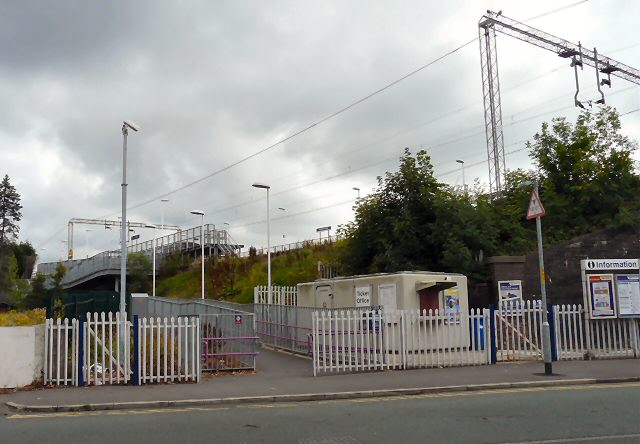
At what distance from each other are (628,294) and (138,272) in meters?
51.2

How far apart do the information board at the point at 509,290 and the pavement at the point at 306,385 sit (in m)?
6.10

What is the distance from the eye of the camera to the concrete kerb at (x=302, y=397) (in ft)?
36.7

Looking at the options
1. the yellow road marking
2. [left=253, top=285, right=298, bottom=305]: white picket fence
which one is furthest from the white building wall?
[left=253, top=285, right=298, bottom=305]: white picket fence

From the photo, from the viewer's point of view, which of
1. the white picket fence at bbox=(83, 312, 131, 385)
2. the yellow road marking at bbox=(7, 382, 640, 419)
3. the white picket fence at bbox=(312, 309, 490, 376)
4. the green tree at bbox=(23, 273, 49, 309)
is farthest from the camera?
the green tree at bbox=(23, 273, 49, 309)

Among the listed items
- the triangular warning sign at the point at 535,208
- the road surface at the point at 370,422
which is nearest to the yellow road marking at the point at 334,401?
the road surface at the point at 370,422

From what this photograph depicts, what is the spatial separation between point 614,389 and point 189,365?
948 centimetres

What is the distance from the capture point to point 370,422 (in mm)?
9273

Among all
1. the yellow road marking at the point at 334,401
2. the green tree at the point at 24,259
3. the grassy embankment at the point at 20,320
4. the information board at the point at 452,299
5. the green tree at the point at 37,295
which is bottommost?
the yellow road marking at the point at 334,401

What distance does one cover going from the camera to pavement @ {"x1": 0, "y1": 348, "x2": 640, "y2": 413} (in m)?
11.7

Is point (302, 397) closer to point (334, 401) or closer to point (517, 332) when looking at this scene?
point (334, 401)

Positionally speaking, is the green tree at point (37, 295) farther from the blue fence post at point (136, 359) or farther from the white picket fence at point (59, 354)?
the blue fence post at point (136, 359)

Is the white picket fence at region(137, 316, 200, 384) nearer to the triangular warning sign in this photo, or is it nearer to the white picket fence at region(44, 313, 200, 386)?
the white picket fence at region(44, 313, 200, 386)

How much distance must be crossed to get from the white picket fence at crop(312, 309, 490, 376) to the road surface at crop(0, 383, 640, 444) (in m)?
3.99

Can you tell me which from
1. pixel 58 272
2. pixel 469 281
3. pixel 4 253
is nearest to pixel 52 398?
pixel 469 281
